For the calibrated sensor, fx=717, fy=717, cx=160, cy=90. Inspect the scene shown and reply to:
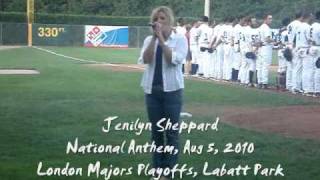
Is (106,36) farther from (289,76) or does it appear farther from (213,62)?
(289,76)

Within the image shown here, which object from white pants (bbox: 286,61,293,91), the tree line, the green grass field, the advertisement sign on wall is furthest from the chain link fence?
white pants (bbox: 286,61,293,91)

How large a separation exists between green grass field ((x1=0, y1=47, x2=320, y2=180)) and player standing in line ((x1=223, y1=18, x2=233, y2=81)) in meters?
1.48

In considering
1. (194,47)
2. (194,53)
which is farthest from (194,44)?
(194,53)

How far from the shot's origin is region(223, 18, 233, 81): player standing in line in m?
16.7

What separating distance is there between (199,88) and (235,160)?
7.59m

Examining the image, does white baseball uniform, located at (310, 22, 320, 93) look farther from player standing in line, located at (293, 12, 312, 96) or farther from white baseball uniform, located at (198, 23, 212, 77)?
white baseball uniform, located at (198, 23, 212, 77)

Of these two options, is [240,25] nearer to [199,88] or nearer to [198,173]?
[199,88]

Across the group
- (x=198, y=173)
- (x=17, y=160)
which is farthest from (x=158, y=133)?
(x=17, y=160)

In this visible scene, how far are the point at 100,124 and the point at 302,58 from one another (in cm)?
634

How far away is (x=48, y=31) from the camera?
39.1m

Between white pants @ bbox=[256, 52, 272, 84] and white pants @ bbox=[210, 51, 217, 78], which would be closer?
white pants @ bbox=[256, 52, 272, 84]

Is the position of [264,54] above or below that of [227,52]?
above

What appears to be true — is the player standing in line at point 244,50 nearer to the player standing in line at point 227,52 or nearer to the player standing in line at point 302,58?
the player standing in line at point 227,52

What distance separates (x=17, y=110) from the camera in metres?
10.2
